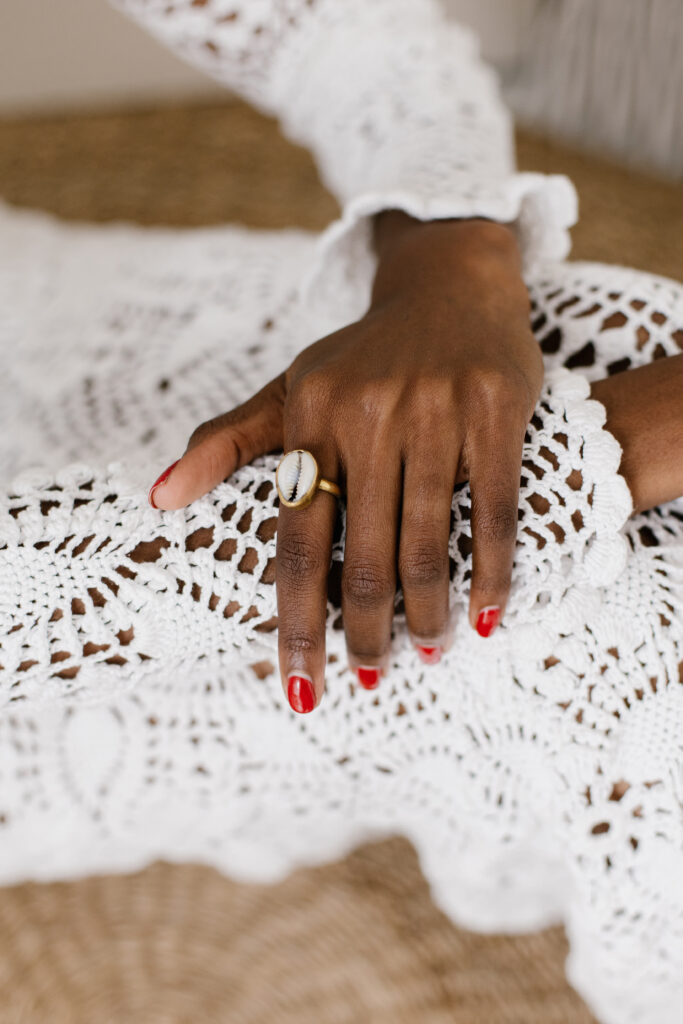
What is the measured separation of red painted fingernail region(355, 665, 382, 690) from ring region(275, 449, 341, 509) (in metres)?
0.12

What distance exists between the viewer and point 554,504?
1.59ft

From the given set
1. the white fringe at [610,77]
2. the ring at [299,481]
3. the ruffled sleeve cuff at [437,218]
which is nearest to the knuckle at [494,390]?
the ring at [299,481]

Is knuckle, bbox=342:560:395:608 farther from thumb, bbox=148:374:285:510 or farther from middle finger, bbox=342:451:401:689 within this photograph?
thumb, bbox=148:374:285:510

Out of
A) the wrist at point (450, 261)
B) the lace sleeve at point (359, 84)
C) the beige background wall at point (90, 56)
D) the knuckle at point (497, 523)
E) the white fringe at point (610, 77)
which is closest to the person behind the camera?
the knuckle at point (497, 523)

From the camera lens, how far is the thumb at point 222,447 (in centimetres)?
50

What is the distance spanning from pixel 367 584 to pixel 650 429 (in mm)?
210

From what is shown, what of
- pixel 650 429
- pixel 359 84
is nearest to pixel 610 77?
pixel 359 84

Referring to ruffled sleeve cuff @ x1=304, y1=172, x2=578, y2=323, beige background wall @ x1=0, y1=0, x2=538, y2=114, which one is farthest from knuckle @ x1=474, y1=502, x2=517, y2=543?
beige background wall @ x1=0, y1=0, x2=538, y2=114

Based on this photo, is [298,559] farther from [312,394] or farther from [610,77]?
[610,77]

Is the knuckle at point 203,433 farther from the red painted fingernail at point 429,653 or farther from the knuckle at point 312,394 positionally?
the red painted fingernail at point 429,653

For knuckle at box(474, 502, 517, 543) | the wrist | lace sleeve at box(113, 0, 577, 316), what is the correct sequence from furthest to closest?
1. lace sleeve at box(113, 0, 577, 316)
2. the wrist
3. knuckle at box(474, 502, 517, 543)

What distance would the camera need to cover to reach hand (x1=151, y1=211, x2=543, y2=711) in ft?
1.57

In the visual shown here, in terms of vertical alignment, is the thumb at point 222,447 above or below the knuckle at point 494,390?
below

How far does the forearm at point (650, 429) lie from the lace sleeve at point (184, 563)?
3 centimetres
